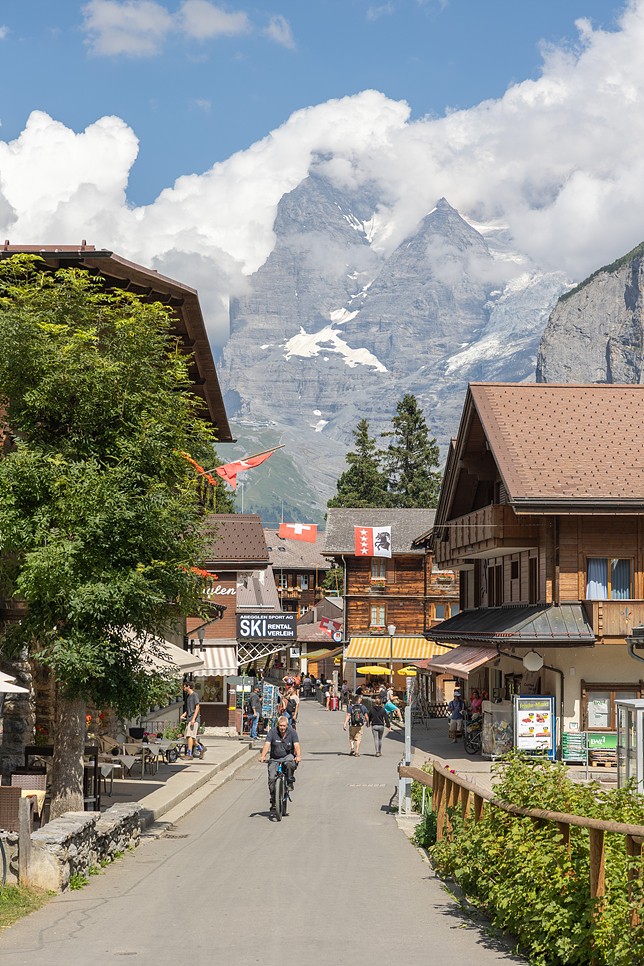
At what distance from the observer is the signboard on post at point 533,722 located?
104 feet

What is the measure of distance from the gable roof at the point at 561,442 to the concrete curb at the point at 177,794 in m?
10.3

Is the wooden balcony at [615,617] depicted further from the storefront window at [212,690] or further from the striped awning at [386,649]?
the striped awning at [386,649]

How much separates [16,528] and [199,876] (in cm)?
510

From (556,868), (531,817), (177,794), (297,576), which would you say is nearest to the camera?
(556,868)

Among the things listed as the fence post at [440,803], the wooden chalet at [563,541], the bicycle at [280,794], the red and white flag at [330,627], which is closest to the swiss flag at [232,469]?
the bicycle at [280,794]

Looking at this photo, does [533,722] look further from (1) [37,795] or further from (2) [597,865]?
(2) [597,865]

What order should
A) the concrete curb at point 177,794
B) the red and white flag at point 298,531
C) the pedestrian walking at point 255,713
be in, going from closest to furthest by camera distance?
1. the concrete curb at point 177,794
2. the pedestrian walking at point 255,713
3. the red and white flag at point 298,531

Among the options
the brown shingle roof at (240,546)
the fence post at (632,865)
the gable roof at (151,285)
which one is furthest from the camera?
the brown shingle roof at (240,546)

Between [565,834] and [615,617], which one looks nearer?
[565,834]

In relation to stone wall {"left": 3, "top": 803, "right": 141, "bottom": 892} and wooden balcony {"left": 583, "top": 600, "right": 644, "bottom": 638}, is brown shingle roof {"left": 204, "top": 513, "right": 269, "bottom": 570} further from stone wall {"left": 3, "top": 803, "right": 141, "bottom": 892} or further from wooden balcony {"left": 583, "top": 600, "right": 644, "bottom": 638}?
stone wall {"left": 3, "top": 803, "right": 141, "bottom": 892}

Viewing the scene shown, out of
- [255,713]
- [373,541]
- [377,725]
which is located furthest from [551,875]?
[373,541]

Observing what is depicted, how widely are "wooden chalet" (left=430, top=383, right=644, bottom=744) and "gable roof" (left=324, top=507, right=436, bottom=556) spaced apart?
33.7 m

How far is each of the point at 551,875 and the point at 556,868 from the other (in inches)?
3.0

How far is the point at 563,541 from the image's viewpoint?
3325cm
